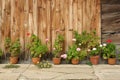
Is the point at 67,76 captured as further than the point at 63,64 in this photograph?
No

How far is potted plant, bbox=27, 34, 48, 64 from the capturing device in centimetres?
847

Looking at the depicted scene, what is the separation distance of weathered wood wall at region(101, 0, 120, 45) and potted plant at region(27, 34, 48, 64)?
5.67ft

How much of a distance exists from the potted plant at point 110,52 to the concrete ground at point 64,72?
0.21 m

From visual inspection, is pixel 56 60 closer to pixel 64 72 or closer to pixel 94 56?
pixel 94 56

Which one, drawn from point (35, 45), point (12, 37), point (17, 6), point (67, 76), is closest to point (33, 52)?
point (35, 45)

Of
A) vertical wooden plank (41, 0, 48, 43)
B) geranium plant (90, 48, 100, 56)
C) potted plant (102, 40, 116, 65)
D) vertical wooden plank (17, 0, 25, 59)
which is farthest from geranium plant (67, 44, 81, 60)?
vertical wooden plank (17, 0, 25, 59)

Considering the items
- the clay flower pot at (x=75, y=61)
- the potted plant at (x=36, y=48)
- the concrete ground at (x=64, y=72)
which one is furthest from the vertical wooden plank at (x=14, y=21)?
the clay flower pot at (x=75, y=61)

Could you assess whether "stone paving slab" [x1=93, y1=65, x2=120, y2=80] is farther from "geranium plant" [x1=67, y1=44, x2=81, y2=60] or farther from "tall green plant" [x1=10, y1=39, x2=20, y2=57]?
"tall green plant" [x1=10, y1=39, x2=20, y2=57]

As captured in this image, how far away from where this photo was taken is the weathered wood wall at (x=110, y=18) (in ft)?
28.4

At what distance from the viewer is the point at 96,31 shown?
8664 mm

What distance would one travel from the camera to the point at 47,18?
871 centimetres

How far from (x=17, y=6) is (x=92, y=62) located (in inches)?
103

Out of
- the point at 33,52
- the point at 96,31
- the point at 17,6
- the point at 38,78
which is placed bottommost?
the point at 38,78

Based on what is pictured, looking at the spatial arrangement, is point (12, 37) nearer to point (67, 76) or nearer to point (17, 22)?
point (17, 22)
